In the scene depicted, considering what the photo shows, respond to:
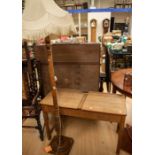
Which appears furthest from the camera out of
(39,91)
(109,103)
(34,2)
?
(39,91)

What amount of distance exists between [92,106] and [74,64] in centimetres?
65

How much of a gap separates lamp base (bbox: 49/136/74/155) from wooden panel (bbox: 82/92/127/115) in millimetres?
515

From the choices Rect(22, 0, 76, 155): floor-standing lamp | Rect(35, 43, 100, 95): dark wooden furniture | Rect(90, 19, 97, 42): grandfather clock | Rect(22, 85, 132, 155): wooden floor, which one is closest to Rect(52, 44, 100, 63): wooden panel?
Rect(35, 43, 100, 95): dark wooden furniture

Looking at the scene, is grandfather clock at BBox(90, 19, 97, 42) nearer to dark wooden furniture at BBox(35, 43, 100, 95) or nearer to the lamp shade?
dark wooden furniture at BBox(35, 43, 100, 95)

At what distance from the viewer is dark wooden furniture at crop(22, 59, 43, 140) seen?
173 cm

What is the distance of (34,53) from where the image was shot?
194 centimetres

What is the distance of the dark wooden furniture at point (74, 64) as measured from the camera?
5.84 feet

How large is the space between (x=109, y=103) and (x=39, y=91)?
1.00 m

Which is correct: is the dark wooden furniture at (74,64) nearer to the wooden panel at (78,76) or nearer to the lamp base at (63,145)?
the wooden panel at (78,76)

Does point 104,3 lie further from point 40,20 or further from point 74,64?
point 40,20
